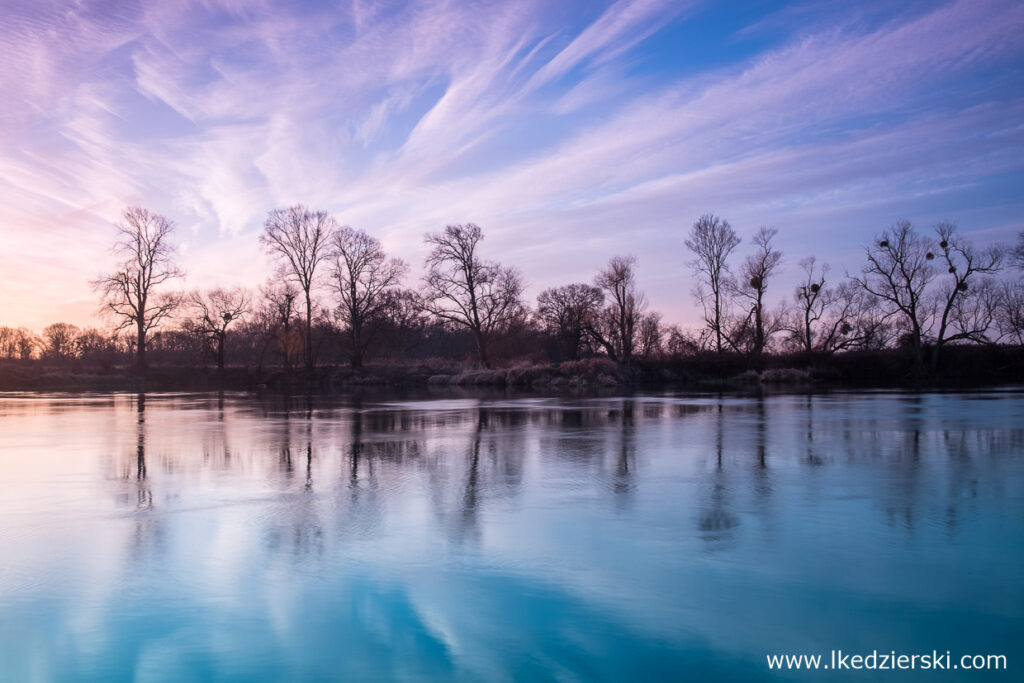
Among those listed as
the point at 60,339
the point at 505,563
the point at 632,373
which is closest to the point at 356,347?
the point at 632,373

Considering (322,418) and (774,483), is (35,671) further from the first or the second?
(322,418)

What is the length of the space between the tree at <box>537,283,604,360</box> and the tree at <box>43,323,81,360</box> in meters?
A: 64.8

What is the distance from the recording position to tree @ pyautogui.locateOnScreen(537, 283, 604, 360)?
5721 centimetres

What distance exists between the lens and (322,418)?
54.2 feet

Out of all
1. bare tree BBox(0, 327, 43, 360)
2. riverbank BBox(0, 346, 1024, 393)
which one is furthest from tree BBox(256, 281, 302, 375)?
bare tree BBox(0, 327, 43, 360)

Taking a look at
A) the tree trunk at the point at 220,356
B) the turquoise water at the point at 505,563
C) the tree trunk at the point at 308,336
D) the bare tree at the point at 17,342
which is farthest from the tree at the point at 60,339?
the turquoise water at the point at 505,563

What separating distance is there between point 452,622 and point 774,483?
4653 mm

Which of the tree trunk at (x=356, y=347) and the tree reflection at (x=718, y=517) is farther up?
the tree trunk at (x=356, y=347)

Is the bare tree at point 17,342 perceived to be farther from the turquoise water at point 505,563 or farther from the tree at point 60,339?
the turquoise water at point 505,563

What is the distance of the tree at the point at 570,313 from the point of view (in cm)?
5721

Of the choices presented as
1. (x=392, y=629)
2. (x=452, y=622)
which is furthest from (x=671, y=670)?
(x=392, y=629)

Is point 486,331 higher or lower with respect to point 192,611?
higher

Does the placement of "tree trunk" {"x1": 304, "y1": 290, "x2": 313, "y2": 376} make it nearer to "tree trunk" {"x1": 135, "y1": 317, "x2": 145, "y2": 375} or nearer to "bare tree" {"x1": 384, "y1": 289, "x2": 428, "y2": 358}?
"bare tree" {"x1": 384, "y1": 289, "x2": 428, "y2": 358}

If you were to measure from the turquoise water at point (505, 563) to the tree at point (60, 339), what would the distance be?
9867 cm
